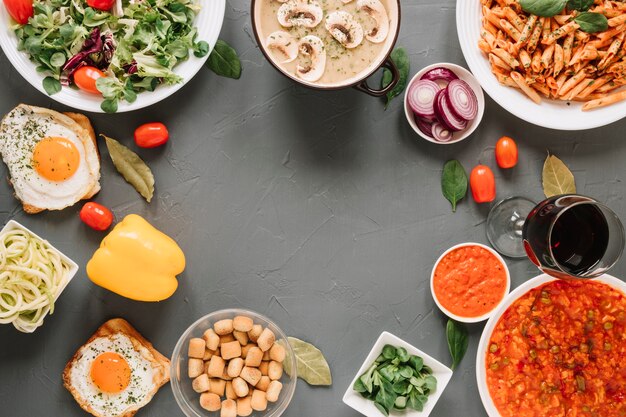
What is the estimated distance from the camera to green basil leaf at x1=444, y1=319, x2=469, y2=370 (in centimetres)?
351

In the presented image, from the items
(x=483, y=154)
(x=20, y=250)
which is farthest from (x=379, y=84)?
(x=20, y=250)

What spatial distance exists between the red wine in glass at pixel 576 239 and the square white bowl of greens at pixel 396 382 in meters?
0.80

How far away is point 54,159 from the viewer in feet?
11.3

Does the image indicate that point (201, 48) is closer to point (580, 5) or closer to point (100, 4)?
point (100, 4)

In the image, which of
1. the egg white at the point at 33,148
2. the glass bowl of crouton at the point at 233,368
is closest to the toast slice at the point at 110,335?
the glass bowl of crouton at the point at 233,368

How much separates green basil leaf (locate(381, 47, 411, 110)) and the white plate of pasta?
0.31 meters

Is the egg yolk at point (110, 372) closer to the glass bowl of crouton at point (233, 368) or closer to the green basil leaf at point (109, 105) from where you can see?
the glass bowl of crouton at point (233, 368)

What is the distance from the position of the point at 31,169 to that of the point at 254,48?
4.29ft

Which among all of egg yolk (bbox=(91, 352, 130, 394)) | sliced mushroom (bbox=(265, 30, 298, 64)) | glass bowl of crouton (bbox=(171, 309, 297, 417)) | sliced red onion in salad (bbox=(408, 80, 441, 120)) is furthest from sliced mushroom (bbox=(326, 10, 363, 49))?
egg yolk (bbox=(91, 352, 130, 394))

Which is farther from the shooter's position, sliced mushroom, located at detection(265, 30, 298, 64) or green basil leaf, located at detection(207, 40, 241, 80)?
green basil leaf, located at detection(207, 40, 241, 80)

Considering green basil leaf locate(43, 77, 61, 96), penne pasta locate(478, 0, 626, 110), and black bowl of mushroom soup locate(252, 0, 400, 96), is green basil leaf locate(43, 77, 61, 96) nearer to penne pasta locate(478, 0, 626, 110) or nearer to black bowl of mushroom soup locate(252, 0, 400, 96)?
black bowl of mushroom soup locate(252, 0, 400, 96)

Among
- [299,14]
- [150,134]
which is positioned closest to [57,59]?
[150,134]

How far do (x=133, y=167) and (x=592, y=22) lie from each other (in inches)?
93.1

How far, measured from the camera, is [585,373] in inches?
135
